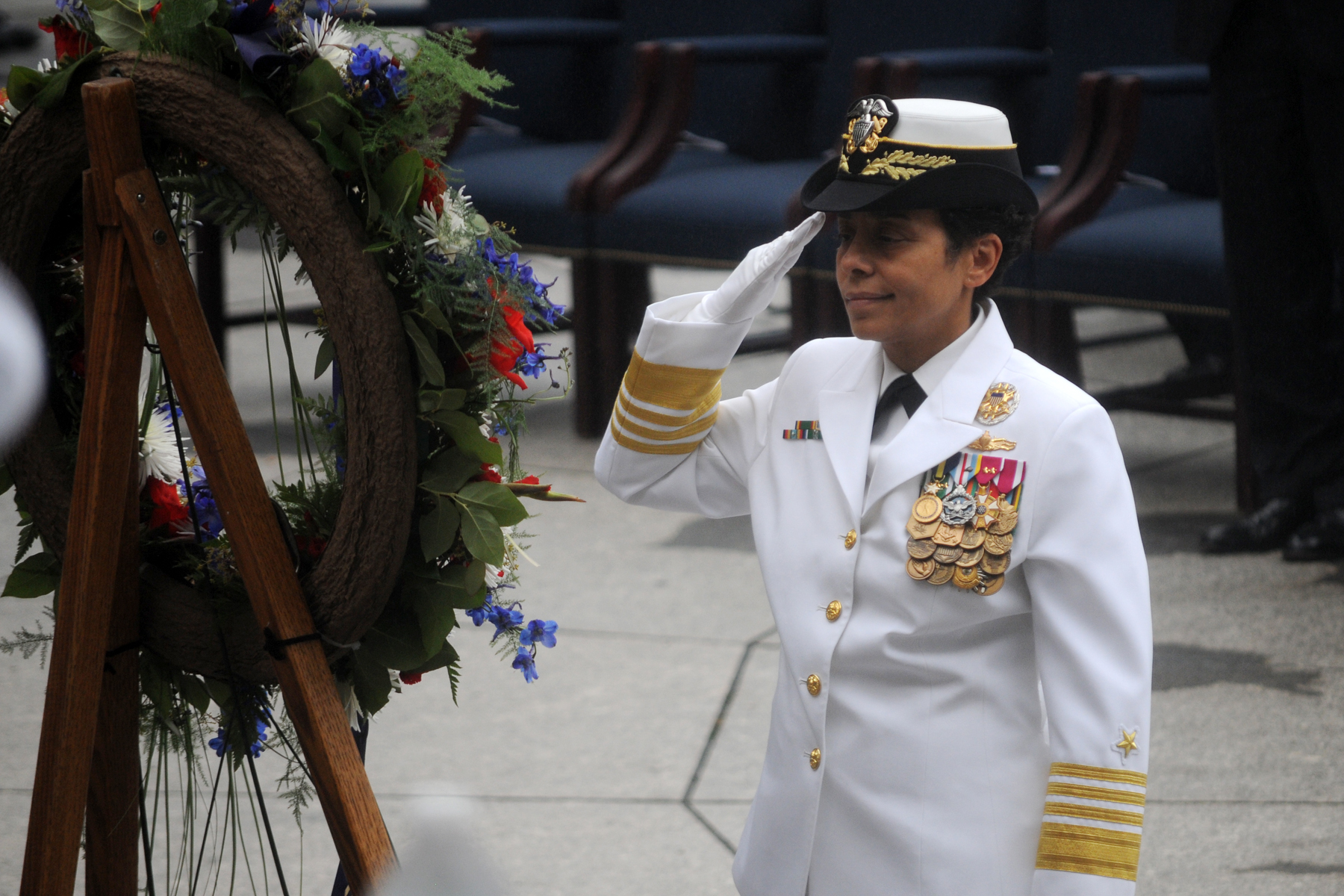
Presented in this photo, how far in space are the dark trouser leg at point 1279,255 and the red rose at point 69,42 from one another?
11.0 feet

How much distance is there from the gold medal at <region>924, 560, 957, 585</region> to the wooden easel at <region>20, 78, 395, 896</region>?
0.66 meters

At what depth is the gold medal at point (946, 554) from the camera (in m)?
1.69

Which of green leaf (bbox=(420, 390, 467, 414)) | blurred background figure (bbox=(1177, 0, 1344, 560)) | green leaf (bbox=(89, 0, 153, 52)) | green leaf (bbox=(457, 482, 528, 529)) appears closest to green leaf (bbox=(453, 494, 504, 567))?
green leaf (bbox=(457, 482, 528, 529))

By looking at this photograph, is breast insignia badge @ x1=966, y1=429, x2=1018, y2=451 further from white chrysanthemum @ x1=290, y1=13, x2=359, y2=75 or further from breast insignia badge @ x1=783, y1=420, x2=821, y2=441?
white chrysanthemum @ x1=290, y1=13, x2=359, y2=75

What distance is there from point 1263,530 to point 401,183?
3.53 meters

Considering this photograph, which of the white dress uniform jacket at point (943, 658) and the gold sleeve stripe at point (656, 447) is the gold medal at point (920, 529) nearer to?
the white dress uniform jacket at point (943, 658)

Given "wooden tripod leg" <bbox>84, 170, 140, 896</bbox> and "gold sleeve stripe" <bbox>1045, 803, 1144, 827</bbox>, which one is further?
"wooden tripod leg" <bbox>84, 170, 140, 896</bbox>

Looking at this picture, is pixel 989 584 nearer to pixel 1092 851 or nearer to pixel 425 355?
pixel 1092 851

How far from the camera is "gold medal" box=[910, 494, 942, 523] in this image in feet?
5.66

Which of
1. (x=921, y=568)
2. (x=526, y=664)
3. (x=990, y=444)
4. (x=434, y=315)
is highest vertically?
(x=434, y=315)

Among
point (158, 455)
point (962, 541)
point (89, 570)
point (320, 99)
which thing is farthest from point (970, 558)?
point (158, 455)

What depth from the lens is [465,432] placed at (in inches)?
69.9

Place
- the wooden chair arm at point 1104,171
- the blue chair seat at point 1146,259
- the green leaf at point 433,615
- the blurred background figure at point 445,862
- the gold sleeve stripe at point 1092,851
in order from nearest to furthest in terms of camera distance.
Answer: the blurred background figure at point 445,862
the gold sleeve stripe at point 1092,851
the green leaf at point 433,615
the blue chair seat at point 1146,259
the wooden chair arm at point 1104,171

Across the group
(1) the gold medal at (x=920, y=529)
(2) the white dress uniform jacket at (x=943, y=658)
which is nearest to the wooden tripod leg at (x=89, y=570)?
(2) the white dress uniform jacket at (x=943, y=658)
